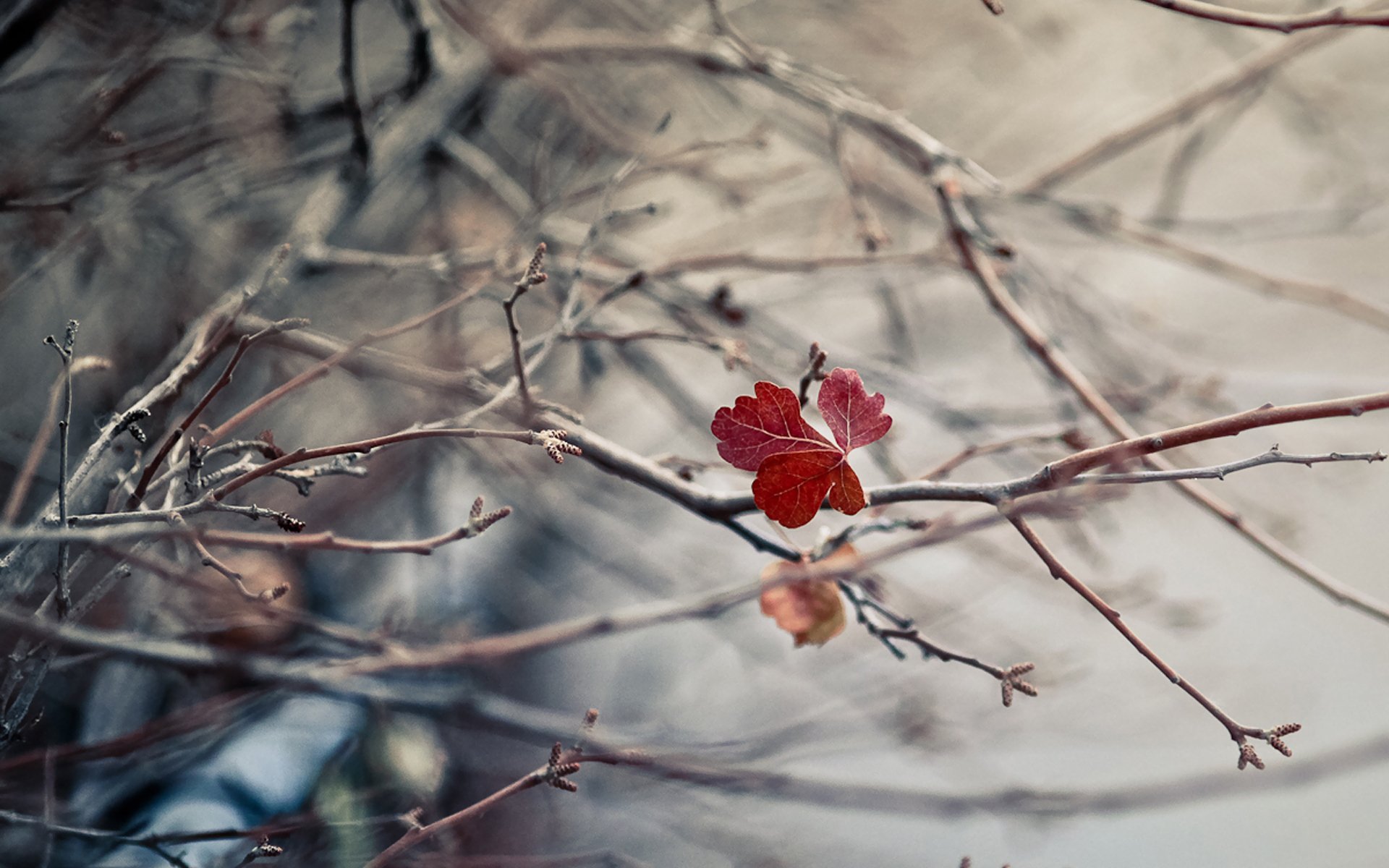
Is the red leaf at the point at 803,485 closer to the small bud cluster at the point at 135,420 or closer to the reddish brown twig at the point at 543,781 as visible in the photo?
the reddish brown twig at the point at 543,781

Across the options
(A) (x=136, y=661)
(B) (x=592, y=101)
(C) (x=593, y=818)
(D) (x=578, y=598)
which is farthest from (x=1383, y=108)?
(A) (x=136, y=661)

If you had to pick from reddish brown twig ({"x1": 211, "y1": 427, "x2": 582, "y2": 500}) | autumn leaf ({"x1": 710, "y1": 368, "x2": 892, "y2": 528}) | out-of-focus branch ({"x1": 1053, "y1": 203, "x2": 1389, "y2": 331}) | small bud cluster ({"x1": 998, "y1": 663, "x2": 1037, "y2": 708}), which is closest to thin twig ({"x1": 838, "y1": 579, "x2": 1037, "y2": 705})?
small bud cluster ({"x1": 998, "y1": 663, "x2": 1037, "y2": 708})

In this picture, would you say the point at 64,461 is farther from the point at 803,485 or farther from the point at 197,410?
the point at 803,485

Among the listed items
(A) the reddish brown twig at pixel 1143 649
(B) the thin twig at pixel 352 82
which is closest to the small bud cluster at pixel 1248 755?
(A) the reddish brown twig at pixel 1143 649

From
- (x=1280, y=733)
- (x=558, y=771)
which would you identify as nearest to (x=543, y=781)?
(x=558, y=771)

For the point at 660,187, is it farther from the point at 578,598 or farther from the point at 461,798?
the point at 461,798
